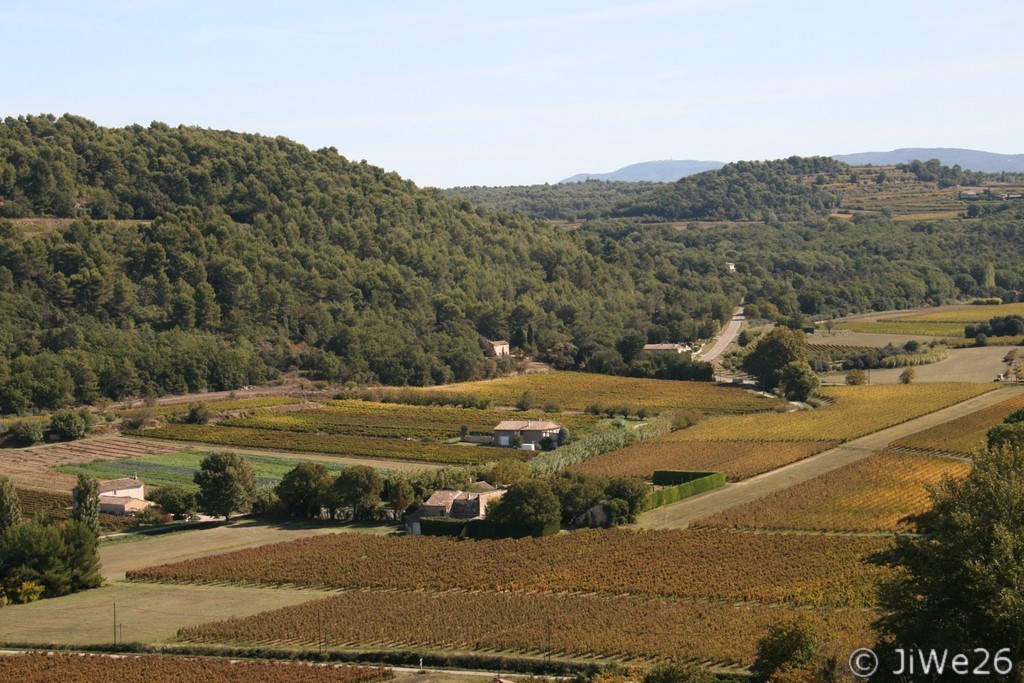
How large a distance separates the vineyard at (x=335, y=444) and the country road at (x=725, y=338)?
33485 millimetres

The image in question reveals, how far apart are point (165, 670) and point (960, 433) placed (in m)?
38.9

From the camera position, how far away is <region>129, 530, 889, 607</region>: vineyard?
36.6 metres

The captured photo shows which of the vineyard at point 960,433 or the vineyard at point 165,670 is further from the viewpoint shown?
the vineyard at point 960,433

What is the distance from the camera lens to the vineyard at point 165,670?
3083cm

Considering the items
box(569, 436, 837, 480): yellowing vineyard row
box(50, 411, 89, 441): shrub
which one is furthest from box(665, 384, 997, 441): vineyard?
box(50, 411, 89, 441): shrub

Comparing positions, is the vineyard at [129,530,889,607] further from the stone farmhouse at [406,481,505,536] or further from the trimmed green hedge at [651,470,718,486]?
the trimmed green hedge at [651,470,718,486]

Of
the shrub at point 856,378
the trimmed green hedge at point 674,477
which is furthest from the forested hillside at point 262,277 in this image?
the trimmed green hedge at point 674,477

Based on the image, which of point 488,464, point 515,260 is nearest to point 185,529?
point 488,464

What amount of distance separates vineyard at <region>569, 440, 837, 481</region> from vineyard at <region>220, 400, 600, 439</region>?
6.69 metres

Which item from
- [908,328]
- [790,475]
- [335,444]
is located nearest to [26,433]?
[335,444]

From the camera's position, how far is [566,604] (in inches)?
1412

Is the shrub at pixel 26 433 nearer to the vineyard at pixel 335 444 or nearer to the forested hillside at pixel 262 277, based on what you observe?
the vineyard at pixel 335 444

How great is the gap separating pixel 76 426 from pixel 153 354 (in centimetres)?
1322

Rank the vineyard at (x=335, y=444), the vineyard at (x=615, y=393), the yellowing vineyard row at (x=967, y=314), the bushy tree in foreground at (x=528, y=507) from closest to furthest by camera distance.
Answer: the bushy tree in foreground at (x=528, y=507), the vineyard at (x=335, y=444), the vineyard at (x=615, y=393), the yellowing vineyard row at (x=967, y=314)
